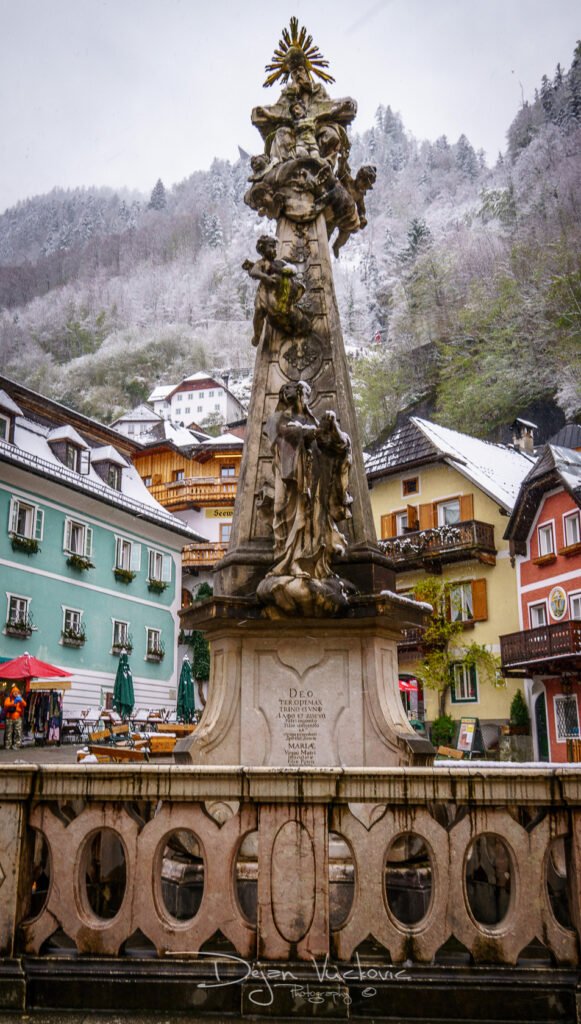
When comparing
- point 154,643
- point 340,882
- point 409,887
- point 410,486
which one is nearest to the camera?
point 340,882

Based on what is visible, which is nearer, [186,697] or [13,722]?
[13,722]

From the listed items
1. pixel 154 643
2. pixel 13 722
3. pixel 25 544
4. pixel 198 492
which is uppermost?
pixel 198 492

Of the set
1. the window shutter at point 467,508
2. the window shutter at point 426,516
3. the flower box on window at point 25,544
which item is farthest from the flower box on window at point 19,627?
the window shutter at point 467,508

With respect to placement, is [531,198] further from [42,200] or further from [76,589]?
[42,200]

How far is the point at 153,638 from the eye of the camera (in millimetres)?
35781

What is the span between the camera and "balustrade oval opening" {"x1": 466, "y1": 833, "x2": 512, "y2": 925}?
609 centimetres

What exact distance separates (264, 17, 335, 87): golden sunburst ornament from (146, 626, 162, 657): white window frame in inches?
1083

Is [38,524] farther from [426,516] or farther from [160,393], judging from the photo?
[160,393]

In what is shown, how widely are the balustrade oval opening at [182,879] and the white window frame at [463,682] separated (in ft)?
84.7

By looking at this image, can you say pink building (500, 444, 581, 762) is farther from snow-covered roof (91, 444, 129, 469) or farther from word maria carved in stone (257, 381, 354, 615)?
word maria carved in stone (257, 381, 354, 615)

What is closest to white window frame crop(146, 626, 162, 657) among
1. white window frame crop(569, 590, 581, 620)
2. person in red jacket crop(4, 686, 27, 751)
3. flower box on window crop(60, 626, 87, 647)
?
flower box on window crop(60, 626, 87, 647)

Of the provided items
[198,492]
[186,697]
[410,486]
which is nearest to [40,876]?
[186,697]

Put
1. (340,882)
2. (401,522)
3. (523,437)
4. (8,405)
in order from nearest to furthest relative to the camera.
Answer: (340,882) → (8,405) → (401,522) → (523,437)

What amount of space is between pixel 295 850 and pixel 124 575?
1198 inches
